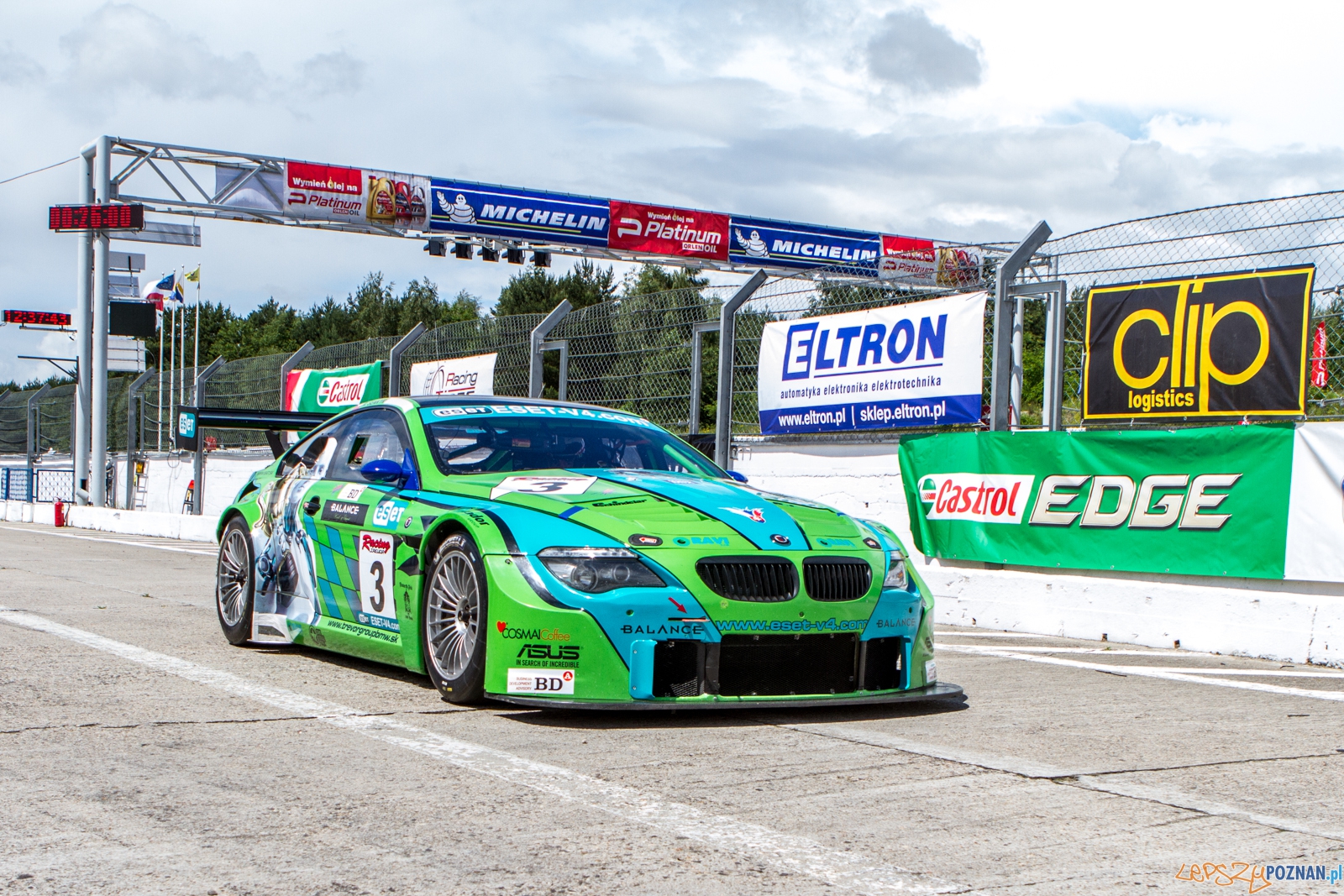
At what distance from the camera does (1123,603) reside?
8.71m

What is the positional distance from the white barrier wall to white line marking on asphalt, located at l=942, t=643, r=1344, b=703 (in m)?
0.89

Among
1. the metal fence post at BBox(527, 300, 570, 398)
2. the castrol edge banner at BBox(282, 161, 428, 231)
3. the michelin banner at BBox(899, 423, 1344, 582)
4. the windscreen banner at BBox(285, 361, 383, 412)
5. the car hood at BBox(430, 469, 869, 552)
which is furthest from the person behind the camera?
the castrol edge banner at BBox(282, 161, 428, 231)

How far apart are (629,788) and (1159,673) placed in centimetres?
404

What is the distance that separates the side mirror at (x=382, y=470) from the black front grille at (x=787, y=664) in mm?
1861

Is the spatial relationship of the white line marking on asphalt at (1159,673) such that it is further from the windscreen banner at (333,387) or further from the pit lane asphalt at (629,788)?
the windscreen banner at (333,387)

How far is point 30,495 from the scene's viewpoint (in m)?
30.1

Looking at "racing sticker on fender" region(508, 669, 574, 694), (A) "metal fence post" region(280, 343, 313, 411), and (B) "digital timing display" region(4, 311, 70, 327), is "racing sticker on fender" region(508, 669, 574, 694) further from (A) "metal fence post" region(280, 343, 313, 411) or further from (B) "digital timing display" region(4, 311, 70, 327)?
(B) "digital timing display" region(4, 311, 70, 327)

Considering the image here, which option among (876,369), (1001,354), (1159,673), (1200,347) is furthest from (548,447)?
(876,369)

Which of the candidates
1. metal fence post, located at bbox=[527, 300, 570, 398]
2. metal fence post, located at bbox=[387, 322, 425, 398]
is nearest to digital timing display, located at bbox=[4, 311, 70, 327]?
metal fence post, located at bbox=[387, 322, 425, 398]

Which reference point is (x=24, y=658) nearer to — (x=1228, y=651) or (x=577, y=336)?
(x=1228, y=651)

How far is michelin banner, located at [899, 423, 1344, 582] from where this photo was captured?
8219 mm

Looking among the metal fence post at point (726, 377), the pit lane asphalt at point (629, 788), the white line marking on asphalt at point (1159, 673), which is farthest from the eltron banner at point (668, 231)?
the pit lane asphalt at point (629, 788)

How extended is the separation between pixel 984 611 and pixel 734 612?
502 cm

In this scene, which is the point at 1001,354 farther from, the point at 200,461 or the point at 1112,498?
the point at 200,461
